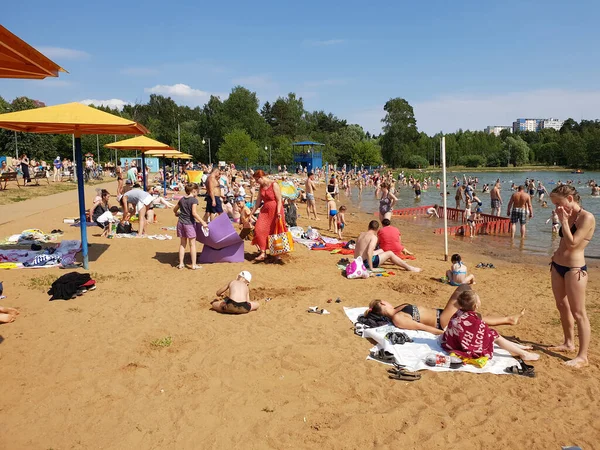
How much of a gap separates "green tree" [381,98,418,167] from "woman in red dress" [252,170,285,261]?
231 feet

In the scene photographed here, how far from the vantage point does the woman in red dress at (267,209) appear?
8.23 m

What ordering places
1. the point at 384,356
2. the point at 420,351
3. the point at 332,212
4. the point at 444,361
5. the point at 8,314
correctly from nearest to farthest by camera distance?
the point at 444,361, the point at 384,356, the point at 420,351, the point at 8,314, the point at 332,212

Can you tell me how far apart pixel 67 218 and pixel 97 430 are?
1081 centimetres

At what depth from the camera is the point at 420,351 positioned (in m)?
4.86

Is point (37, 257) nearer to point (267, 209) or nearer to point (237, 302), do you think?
point (267, 209)

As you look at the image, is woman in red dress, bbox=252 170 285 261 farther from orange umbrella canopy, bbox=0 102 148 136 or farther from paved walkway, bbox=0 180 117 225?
paved walkway, bbox=0 180 117 225

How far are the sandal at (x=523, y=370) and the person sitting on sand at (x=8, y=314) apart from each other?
5.39m

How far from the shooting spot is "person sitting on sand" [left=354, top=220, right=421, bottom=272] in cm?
811

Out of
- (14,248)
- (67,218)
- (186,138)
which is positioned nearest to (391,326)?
(14,248)

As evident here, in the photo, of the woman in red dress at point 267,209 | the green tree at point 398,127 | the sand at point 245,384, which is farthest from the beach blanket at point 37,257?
the green tree at point 398,127

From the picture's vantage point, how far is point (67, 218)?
42.2 ft

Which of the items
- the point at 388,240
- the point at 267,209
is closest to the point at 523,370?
the point at 388,240

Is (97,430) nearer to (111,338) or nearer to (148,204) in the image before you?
(111,338)

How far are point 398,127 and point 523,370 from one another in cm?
7416
